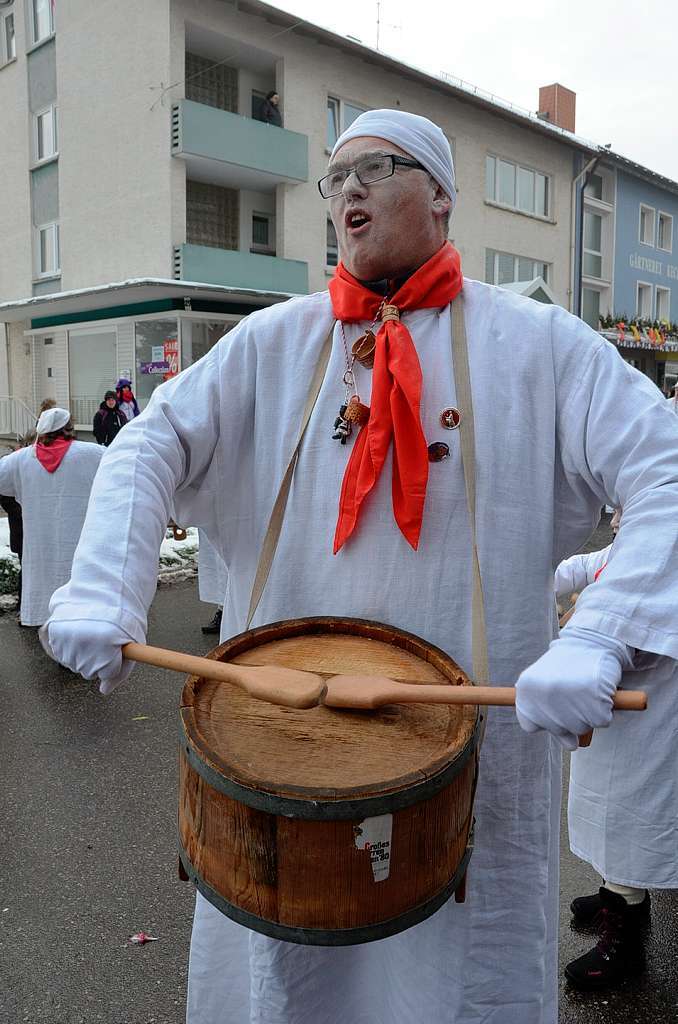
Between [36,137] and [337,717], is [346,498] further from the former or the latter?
[36,137]

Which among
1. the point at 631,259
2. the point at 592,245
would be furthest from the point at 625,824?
the point at 631,259

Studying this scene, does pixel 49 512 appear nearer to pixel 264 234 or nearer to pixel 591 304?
pixel 264 234

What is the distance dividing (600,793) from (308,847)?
1.72 m

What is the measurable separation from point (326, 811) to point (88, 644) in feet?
1.65

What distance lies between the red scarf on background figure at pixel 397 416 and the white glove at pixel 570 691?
0.46 metres

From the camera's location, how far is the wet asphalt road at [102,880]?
8.65 ft

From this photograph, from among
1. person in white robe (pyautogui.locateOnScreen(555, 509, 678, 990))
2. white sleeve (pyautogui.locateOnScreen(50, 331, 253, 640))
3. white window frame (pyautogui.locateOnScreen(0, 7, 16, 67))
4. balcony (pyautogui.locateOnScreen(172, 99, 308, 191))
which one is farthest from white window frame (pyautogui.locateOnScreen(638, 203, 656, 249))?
white sleeve (pyautogui.locateOnScreen(50, 331, 253, 640))

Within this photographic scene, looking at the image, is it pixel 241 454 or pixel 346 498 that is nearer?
pixel 346 498

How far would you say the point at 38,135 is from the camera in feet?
69.8

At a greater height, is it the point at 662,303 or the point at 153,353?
the point at 662,303

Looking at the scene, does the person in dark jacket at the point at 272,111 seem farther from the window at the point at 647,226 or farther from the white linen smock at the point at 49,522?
the window at the point at 647,226

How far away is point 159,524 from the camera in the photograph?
170 cm

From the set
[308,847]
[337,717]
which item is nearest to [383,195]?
[337,717]

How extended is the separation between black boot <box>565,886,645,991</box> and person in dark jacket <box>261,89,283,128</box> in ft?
61.9
